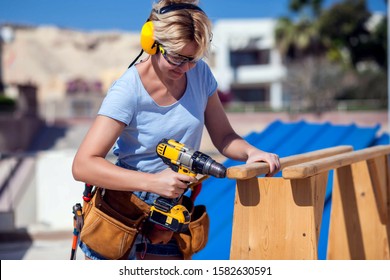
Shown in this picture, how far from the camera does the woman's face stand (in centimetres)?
185

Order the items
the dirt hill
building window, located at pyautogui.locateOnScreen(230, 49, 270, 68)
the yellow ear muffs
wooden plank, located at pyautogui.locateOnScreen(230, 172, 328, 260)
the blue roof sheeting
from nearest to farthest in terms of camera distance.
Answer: the yellow ear muffs → wooden plank, located at pyautogui.locateOnScreen(230, 172, 328, 260) → the blue roof sheeting → building window, located at pyautogui.locateOnScreen(230, 49, 270, 68) → the dirt hill

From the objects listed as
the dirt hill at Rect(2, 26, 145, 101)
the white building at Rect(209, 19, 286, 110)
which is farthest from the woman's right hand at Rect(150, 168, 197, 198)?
the dirt hill at Rect(2, 26, 145, 101)

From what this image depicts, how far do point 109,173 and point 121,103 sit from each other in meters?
0.22

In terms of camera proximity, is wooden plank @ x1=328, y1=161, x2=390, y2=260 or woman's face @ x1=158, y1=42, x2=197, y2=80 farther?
wooden plank @ x1=328, y1=161, x2=390, y2=260

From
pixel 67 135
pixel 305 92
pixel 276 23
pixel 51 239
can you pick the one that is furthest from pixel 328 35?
pixel 51 239

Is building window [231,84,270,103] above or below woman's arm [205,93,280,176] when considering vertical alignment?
above

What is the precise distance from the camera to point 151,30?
1910 mm

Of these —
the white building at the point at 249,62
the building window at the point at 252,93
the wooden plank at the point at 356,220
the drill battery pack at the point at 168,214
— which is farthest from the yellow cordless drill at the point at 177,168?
the building window at the point at 252,93

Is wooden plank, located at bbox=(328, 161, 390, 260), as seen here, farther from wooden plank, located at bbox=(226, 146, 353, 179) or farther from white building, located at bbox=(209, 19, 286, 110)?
white building, located at bbox=(209, 19, 286, 110)

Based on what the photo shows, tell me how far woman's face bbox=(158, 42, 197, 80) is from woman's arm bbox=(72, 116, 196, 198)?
241 millimetres

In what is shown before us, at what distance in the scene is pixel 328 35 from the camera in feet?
123

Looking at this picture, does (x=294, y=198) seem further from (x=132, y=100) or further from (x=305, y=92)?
(x=305, y=92)

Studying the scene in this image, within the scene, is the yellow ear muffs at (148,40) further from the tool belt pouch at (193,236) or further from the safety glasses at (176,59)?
the tool belt pouch at (193,236)

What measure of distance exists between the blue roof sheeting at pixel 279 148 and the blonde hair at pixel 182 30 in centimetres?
184
